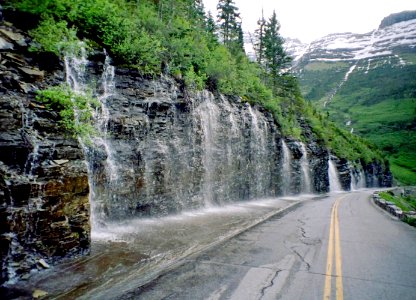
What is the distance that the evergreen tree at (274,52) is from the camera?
148 feet

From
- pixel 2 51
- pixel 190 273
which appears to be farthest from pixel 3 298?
pixel 2 51

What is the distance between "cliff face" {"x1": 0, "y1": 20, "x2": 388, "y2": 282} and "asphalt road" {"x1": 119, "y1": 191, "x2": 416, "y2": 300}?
309 centimetres

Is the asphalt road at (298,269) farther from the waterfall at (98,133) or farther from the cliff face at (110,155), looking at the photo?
the waterfall at (98,133)

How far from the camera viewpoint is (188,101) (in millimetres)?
16938

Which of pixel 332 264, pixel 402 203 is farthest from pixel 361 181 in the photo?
pixel 332 264

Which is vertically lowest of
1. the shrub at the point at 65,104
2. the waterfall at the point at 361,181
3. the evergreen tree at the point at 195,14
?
the waterfall at the point at 361,181

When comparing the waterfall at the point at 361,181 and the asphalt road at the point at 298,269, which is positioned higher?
the waterfall at the point at 361,181

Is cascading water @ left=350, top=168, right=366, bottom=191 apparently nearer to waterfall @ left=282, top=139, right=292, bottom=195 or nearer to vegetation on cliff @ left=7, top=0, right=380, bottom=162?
waterfall @ left=282, top=139, right=292, bottom=195

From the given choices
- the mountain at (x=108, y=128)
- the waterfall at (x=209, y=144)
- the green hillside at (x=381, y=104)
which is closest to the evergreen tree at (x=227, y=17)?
the mountain at (x=108, y=128)

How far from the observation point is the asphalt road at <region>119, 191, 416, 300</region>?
237 inches

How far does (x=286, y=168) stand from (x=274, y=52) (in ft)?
77.4

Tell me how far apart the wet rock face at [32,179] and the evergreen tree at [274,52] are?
39.0 m

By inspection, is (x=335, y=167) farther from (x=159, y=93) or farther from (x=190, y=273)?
(x=190, y=273)

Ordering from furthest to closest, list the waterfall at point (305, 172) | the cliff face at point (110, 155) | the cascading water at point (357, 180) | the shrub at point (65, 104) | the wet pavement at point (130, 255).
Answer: the cascading water at point (357, 180) < the waterfall at point (305, 172) < the shrub at point (65, 104) < the cliff face at point (110, 155) < the wet pavement at point (130, 255)
